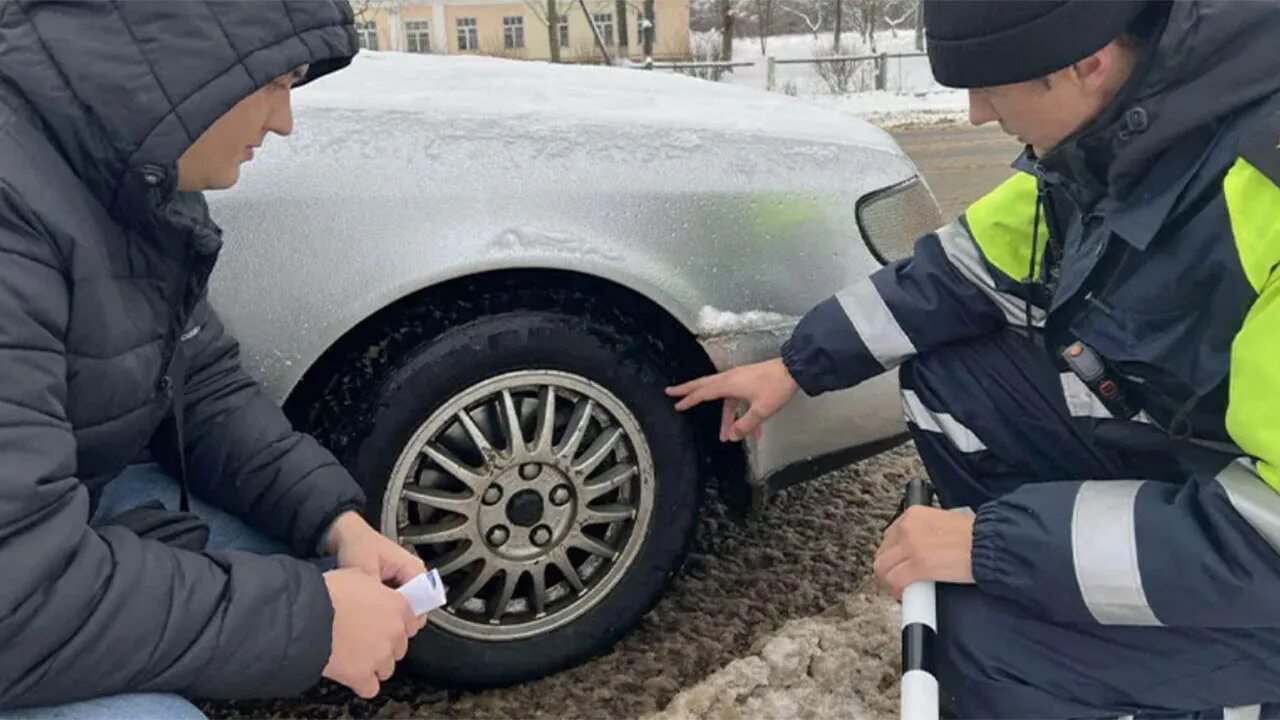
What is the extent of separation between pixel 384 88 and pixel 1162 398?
1.59m

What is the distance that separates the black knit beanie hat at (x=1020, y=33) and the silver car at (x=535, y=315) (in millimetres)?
734

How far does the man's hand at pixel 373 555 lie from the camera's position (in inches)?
71.1

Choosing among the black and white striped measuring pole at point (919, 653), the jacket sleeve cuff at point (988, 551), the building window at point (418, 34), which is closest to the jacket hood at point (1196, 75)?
the jacket sleeve cuff at point (988, 551)

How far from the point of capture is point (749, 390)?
2.23 meters

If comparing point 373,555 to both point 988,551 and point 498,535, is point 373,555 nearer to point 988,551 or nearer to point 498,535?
point 498,535

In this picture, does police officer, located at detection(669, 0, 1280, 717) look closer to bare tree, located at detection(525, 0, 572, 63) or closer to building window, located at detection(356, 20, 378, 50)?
building window, located at detection(356, 20, 378, 50)

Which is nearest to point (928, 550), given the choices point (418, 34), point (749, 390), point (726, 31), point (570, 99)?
point (749, 390)

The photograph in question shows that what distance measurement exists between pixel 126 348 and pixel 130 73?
37cm

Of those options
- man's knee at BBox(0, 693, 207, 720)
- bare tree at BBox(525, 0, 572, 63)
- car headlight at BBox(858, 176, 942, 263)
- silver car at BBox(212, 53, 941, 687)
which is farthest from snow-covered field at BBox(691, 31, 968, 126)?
man's knee at BBox(0, 693, 207, 720)

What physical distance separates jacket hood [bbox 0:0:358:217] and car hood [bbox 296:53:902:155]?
75 cm

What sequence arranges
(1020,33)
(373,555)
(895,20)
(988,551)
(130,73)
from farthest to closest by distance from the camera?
(895,20) → (373,555) → (988,551) → (1020,33) → (130,73)

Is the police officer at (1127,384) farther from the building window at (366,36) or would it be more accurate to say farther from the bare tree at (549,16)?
the bare tree at (549,16)

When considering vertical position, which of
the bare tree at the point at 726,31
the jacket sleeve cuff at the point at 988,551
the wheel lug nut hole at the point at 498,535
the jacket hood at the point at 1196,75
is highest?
the jacket hood at the point at 1196,75

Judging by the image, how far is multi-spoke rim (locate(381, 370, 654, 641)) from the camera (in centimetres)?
216
